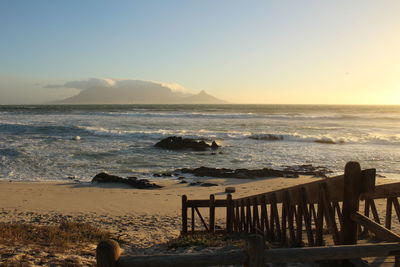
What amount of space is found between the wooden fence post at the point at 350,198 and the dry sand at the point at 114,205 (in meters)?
3.99

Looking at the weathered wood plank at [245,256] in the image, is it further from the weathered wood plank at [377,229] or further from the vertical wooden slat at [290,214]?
the vertical wooden slat at [290,214]

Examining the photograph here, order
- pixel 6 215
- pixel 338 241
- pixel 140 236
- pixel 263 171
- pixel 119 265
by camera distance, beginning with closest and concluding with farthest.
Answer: pixel 119 265 → pixel 338 241 → pixel 140 236 → pixel 6 215 → pixel 263 171

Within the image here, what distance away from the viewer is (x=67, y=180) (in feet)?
49.7

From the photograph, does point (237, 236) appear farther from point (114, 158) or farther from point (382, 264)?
point (114, 158)

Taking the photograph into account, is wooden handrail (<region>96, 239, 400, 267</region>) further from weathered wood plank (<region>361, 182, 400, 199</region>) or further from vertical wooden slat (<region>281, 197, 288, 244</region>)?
vertical wooden slat (<region>281, 197, 288, 244</region>)

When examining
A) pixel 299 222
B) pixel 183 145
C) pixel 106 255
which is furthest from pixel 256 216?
pixel 183 145

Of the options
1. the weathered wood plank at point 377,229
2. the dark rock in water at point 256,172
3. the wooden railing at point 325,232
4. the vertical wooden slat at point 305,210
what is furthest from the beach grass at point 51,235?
the dark rock in water at point 256,172

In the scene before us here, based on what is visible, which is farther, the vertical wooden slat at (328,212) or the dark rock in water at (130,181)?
the dark rock in water at (130,181)

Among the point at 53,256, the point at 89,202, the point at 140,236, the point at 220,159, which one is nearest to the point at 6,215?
the point at 89,202

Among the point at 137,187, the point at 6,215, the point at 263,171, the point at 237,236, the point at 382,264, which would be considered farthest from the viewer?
the point at 263,171

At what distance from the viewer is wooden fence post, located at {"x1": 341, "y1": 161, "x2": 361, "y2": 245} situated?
3.41 meters

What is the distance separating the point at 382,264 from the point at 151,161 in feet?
58.7

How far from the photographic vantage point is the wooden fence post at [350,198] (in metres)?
3.41

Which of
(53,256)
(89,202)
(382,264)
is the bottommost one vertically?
(89,202)
